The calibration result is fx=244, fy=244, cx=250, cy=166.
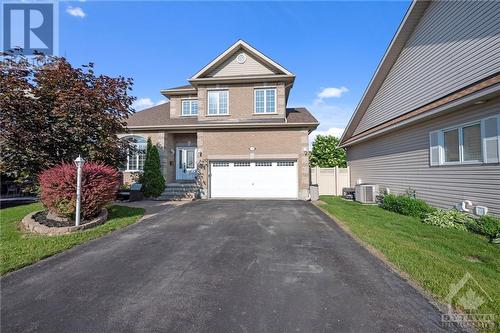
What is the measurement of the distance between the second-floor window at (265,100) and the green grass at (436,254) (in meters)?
9.18

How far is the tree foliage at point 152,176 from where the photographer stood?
14422 mm

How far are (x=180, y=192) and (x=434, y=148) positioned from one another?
12616 mm

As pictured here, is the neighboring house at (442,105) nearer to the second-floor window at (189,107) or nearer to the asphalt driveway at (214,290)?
the asphalt driveway at (214,290)

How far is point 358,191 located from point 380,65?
675 cm

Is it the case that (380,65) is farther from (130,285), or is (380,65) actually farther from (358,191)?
(130,285)

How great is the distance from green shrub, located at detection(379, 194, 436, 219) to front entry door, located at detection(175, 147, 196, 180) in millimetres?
12024

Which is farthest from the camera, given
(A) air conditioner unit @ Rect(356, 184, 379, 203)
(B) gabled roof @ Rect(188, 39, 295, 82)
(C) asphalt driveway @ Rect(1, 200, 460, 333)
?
(B) gabled roof @ Rect(188, 39, 295, 82)

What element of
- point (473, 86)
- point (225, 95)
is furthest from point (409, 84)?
point (225, 95)

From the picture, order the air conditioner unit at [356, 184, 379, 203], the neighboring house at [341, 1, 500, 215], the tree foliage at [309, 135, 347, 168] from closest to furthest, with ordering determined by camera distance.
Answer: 1. the neighboring house at [341, 1, 500, 215]
2. the air conditioner unit at [356, 184, 379, 203]
3. the tree foliage at [309, 135, 347, 168]

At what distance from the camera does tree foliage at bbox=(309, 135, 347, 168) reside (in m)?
25.6

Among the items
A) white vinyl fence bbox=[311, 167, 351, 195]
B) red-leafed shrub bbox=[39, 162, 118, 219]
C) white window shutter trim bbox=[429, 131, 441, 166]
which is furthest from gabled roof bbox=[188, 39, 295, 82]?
red-leafed shrub bbox=[39, 162, 118, 219]

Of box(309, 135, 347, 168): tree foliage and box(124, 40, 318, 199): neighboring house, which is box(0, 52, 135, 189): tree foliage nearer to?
box(124, 40, 318, 199): neighboring house

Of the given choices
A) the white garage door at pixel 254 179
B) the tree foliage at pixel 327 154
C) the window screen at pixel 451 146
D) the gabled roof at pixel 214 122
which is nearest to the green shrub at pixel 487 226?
the window screen at pixel 451 146

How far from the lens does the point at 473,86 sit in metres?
7.15
